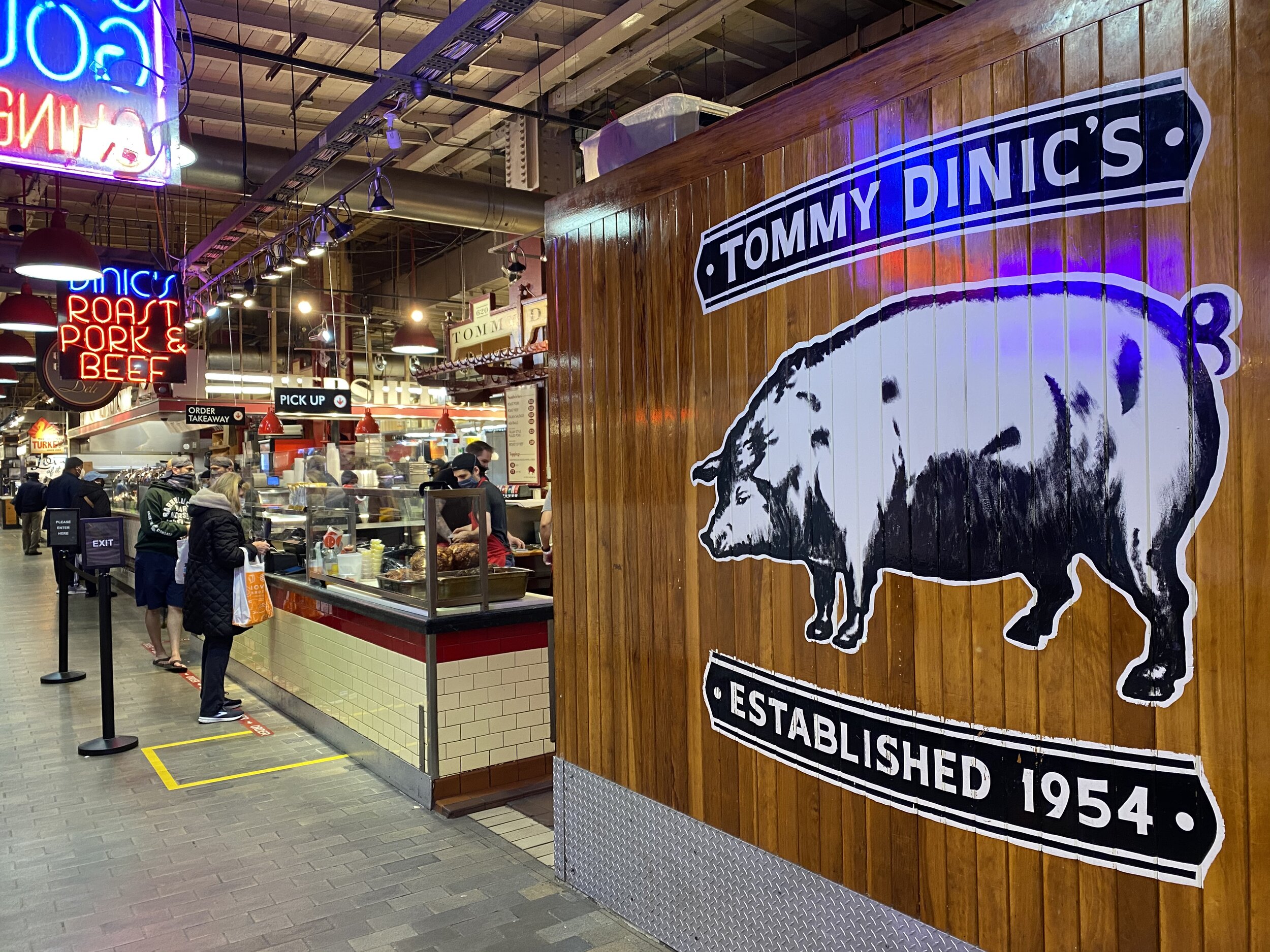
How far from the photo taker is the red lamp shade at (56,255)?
6.23 metres

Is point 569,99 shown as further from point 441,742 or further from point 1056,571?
point 1056,571

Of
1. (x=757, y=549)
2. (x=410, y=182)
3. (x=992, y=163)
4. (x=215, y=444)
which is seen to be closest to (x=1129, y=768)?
(x=757, y=549)

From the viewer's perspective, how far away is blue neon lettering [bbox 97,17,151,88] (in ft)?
13.5

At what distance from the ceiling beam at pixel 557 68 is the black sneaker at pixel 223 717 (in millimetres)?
5954

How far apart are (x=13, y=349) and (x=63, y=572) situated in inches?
162

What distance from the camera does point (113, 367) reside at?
33.4 feet

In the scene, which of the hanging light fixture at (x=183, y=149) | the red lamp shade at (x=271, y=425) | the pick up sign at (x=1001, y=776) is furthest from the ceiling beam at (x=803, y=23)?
the red lamp shade at (x=271, y=425)

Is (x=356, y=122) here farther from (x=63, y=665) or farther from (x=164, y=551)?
(x=63, y=665)

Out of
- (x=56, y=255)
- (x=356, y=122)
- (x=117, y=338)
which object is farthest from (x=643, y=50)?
(x=117, y=338)

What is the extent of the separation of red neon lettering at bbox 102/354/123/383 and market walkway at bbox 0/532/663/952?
452cm

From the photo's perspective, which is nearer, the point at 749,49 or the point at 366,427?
the point at 749,49

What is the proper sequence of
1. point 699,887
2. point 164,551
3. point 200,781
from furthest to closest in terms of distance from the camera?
point 164,551
point 200,781
point 699,887

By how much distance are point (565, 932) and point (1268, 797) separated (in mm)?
2540

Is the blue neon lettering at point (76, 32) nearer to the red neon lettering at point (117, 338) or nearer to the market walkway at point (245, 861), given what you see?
the market walkway at point (245, 861)
